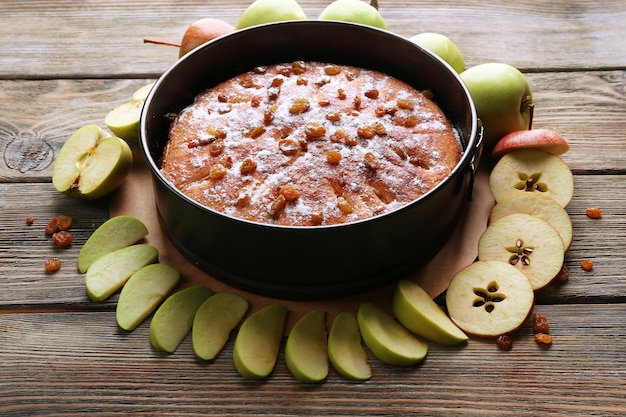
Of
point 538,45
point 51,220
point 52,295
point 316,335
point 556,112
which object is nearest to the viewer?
point 316,335

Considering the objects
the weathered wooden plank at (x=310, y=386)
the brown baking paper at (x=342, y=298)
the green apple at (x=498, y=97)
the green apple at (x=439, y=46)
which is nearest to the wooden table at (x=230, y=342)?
the weathered wooden plank at (x=310, y=386)

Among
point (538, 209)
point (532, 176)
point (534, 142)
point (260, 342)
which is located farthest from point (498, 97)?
point (260, 342)

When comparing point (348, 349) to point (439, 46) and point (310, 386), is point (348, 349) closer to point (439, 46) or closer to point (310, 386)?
point (310, 386)

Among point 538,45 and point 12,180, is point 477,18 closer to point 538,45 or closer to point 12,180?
point 538,45

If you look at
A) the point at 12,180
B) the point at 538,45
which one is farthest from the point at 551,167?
the point at 12,180

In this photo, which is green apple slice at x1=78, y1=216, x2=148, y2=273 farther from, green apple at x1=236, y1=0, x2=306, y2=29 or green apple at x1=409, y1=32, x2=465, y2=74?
green apple at x1=409, y1=32, x2=465, y2=74
